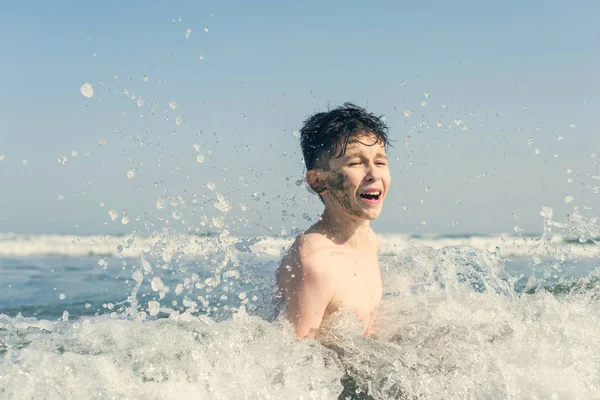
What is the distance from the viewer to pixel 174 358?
321 centimetres

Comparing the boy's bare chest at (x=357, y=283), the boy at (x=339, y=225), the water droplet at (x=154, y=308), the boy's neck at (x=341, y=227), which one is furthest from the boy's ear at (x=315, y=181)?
the water droplet at (x=154, y=308)

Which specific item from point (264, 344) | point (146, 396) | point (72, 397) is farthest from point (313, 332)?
point (72, 397)

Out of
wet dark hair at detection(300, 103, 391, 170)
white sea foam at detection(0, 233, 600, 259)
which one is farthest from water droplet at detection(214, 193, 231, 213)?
wet dark hair at detection(300, 103, 391, 170)

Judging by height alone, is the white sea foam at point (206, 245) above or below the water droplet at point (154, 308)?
below

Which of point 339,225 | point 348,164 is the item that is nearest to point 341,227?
point 339,225

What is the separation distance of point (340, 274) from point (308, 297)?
0.29 meters

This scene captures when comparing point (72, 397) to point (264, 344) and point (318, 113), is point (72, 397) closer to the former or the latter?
point (264, 344)

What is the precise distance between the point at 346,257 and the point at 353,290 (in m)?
0.19

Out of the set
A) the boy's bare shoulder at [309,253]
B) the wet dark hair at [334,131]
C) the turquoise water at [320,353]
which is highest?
the wet dark hair at [334,131]

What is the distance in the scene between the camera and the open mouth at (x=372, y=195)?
3926 millimetres

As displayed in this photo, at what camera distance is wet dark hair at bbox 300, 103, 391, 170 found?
399cm

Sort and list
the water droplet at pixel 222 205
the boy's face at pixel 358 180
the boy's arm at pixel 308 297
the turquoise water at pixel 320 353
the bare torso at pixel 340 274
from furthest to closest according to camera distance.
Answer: the water droplet at pixel 222 205 → the boy's face at pixel 358 180 → the bare torso at pixel 340 274 → the boy's arm at pixel 308 297 → the turquoise water at pixel 320 353

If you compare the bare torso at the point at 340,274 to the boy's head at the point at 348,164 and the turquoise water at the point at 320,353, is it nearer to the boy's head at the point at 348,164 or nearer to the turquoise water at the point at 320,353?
the turquoise water at the point at 320,353

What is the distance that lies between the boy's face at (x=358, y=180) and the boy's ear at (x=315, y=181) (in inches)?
1.3
